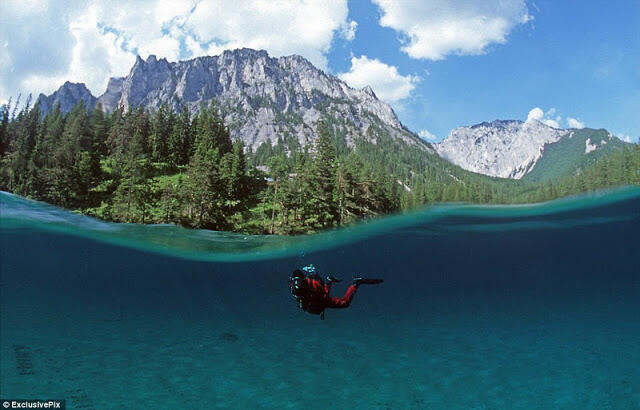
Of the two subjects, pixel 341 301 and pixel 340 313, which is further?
pixel 340 313

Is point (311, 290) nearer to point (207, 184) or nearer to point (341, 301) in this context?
point (341, 301)

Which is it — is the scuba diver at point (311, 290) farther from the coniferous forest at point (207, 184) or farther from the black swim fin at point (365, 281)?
the coniferous forest at point (207, 184)

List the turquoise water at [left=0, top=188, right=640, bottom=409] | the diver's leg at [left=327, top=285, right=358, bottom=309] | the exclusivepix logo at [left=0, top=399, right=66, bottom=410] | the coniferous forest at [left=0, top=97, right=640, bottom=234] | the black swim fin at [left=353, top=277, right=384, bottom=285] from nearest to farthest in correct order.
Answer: the black swim fin at [left=353, top=277, right=384, bottom=285] < the diver's leg at [left=327, top=285, right=358, bottom=309] < the exclusivepix logo at [left=0, top=399, right=66, bottom=410] < the turquoise water at [left=0, top=188, right=640, bottom=409] < the coniferous forest at [left=0, top=97, right=640, bottom=234]

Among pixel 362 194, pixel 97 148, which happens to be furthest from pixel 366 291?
pixel 97 148

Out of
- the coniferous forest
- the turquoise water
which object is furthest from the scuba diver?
the coniferous forest

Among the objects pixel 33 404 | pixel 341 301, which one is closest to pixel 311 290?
pixel 341 301

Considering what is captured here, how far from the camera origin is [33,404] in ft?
47.6

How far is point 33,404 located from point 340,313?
70.6ft

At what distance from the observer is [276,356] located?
20.5 metres

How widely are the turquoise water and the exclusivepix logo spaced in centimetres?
81

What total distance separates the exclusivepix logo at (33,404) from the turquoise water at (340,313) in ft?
2.67

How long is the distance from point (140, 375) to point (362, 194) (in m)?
22.8

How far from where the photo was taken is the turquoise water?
17047mm

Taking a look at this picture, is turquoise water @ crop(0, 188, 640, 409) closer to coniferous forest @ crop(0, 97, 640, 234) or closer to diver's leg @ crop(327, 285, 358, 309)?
coniferous forest @ crop(0, 97, 640, 234)
